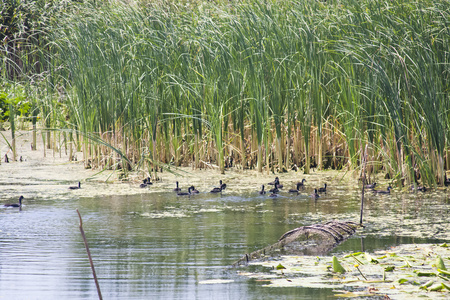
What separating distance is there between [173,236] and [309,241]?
1.00 meters

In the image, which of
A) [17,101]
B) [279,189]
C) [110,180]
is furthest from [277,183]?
[17,101]

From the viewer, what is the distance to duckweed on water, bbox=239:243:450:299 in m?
3.68

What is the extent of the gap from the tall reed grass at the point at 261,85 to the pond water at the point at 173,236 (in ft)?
2.75

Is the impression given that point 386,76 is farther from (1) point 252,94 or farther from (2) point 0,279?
(2) point 0,279

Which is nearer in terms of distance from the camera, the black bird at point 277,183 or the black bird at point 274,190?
the black bird at point 274,190

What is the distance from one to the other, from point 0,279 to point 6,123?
9.49 meters

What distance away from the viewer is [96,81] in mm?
8359

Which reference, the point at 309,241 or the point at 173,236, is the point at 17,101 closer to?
the point at 173,236

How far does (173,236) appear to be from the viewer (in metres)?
5.26

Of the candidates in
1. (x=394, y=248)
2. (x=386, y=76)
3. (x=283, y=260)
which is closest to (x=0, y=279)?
(x=283, y=260)

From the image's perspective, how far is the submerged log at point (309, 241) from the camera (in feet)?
15.4

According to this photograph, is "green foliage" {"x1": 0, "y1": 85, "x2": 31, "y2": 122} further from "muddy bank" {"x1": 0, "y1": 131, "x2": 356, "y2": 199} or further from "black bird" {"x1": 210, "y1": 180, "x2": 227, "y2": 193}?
"black bird" {"x1": 210, "y1": 180, "x2": 227, "y2": 193}

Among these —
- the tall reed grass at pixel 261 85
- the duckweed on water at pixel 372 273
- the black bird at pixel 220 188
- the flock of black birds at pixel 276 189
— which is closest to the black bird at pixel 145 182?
the flock of black birds at pixel 276 189

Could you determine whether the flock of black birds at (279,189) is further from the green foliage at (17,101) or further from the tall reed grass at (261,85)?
the green foliage at (17,101)
